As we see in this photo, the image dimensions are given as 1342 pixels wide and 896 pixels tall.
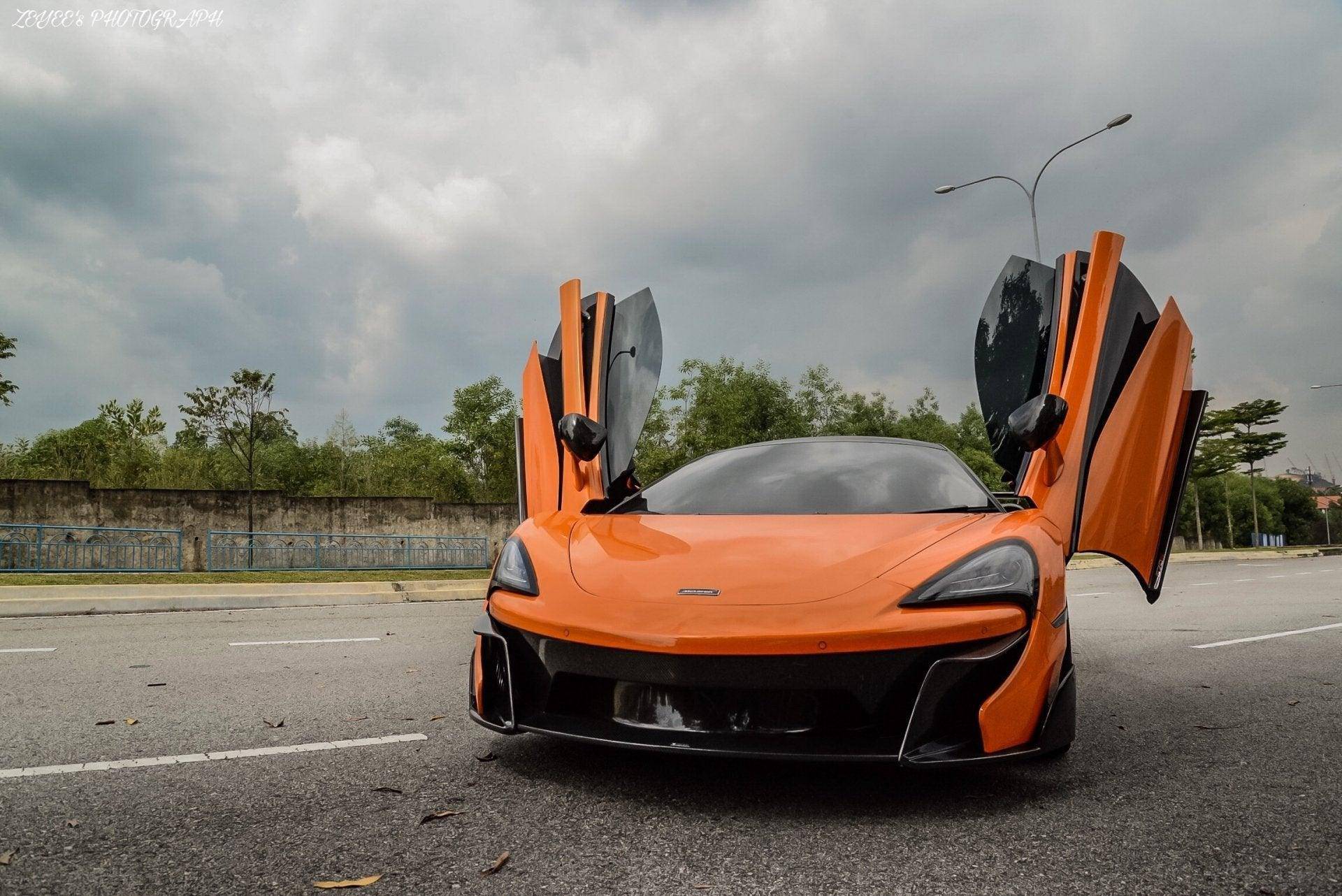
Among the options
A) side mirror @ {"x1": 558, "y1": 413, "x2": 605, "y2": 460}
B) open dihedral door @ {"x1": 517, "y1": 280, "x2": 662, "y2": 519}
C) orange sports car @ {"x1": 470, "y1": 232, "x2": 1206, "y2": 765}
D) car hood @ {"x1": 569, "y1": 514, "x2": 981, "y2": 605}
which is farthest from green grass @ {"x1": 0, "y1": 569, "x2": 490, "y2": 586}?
car hood @ {"x1": 569, "y1": 514, "x2": 981, "y2": 605}

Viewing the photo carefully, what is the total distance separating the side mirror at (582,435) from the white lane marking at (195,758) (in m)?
1.40

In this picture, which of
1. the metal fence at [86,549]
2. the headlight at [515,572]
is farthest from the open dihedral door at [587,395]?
the metal fence at [86,549]

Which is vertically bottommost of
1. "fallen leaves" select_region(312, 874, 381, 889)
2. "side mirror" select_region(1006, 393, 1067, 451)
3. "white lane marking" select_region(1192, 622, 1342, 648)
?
"white lane marking" select_region(1192, 622, 1342, 648)

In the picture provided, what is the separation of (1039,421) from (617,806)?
2.38 meters

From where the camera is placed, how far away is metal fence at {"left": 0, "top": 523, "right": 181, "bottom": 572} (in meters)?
13.6

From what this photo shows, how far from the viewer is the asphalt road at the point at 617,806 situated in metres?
1.93

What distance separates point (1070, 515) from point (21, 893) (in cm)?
351

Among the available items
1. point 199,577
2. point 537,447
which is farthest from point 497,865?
point 199,577

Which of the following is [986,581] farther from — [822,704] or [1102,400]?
[1102,400]

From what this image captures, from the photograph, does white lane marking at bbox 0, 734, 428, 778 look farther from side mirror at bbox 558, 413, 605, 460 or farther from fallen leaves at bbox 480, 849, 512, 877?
side mirror at bbox 558, 413, 605, 460

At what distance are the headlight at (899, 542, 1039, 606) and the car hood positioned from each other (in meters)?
0.15

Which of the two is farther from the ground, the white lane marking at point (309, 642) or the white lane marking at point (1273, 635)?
the white lane marking at point (309, 642)

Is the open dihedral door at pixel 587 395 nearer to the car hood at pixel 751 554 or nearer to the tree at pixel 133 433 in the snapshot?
the car hood at pixel 751 554

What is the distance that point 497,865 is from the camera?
1.97m
